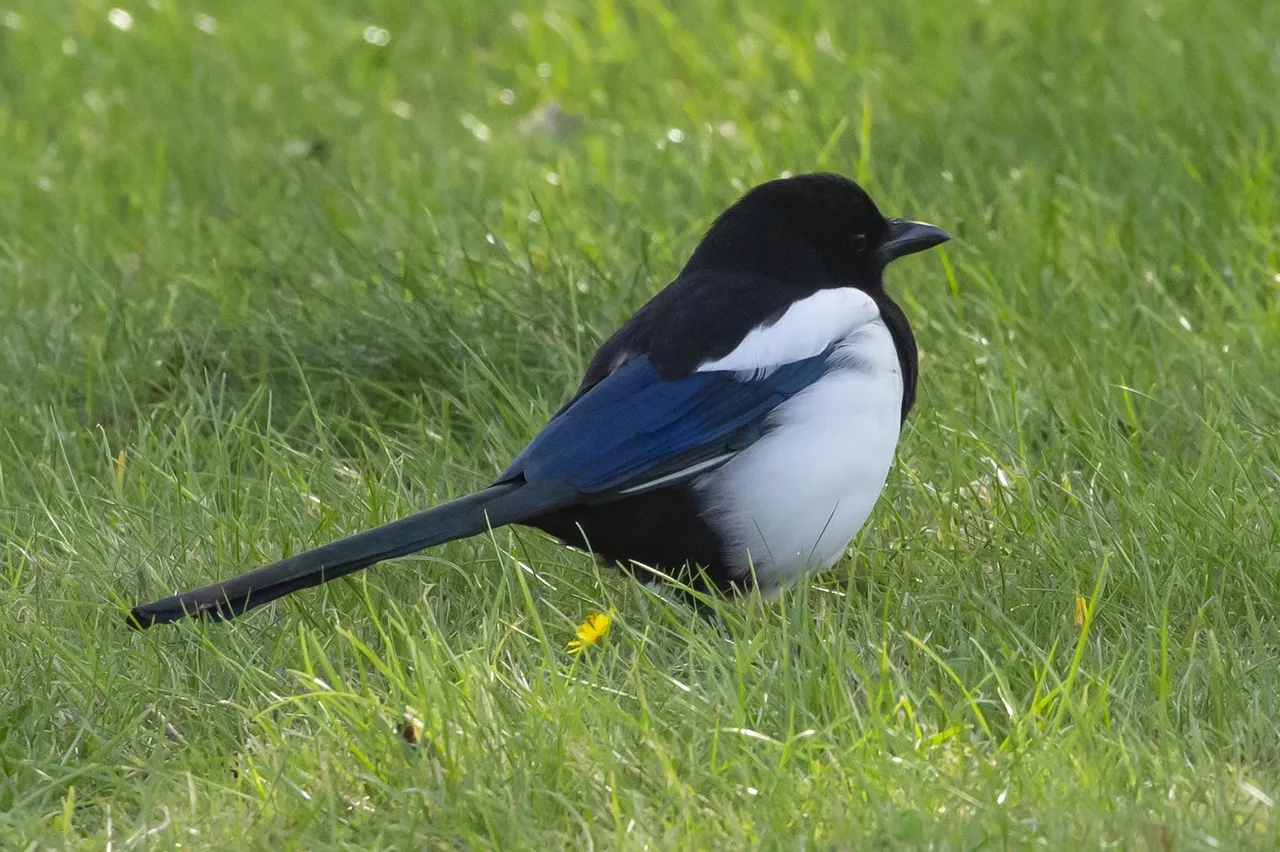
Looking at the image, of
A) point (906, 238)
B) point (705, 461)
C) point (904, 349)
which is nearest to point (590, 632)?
point (705, 461)

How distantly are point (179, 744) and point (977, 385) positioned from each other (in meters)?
1.67

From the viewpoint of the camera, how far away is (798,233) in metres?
3.30

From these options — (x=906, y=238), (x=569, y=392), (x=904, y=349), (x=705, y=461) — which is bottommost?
(x=569, y=392)

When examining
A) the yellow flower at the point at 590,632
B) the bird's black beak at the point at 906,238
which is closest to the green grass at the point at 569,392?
the yellow flower at the point at 590,632

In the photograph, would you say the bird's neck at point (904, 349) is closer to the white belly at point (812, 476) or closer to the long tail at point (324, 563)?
the white belly at point (812, 476)

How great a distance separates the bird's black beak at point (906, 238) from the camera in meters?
3.40

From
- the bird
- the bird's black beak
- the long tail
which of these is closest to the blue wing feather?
the bird

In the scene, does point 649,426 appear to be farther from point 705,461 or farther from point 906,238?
point 906,238

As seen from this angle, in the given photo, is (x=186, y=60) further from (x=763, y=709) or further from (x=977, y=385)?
(x=763, y=709)

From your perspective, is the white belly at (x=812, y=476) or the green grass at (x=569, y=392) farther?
the white belly at (x=812, y=476)

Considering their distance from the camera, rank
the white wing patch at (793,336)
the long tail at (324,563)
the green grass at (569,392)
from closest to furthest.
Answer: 1. the green grass at (569,392)
2. the long tail at (324,563)
3. the white wing patch at (793,336)

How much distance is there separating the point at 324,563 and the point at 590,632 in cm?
39

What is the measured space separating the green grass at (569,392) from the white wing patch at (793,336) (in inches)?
13.4

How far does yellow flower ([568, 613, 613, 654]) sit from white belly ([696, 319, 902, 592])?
→ 0.24m
